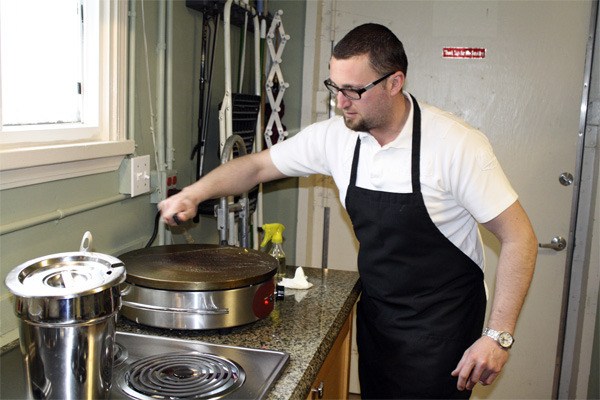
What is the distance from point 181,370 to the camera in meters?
1.12

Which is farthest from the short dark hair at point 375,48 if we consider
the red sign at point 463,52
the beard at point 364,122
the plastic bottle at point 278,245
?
the red sign at point 463,52

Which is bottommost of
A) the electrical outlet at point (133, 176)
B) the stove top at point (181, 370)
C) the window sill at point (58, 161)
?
the stove top at point (181, 370)

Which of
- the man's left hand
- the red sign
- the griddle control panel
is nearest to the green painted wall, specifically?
the griddle control panel

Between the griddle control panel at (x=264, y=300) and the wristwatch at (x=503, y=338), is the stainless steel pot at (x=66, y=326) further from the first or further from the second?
the wristwatch at (x=503, y=338)

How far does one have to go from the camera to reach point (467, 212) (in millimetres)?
1631

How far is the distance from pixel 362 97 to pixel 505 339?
678 millimetres

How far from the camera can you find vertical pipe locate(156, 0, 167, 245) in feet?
5.99

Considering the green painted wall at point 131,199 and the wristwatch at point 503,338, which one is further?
the wristwatch at point 503,338

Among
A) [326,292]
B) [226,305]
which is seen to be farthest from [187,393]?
[326,292]

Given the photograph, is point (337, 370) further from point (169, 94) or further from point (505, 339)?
point (169, 94)

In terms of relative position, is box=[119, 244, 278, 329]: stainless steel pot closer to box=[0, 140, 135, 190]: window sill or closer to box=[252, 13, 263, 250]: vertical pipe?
box=[0, 140, 135, 190]: window sill

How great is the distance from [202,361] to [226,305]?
6.5 inches

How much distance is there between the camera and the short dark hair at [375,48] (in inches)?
60.1

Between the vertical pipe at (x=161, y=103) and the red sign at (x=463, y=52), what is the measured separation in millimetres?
1342
